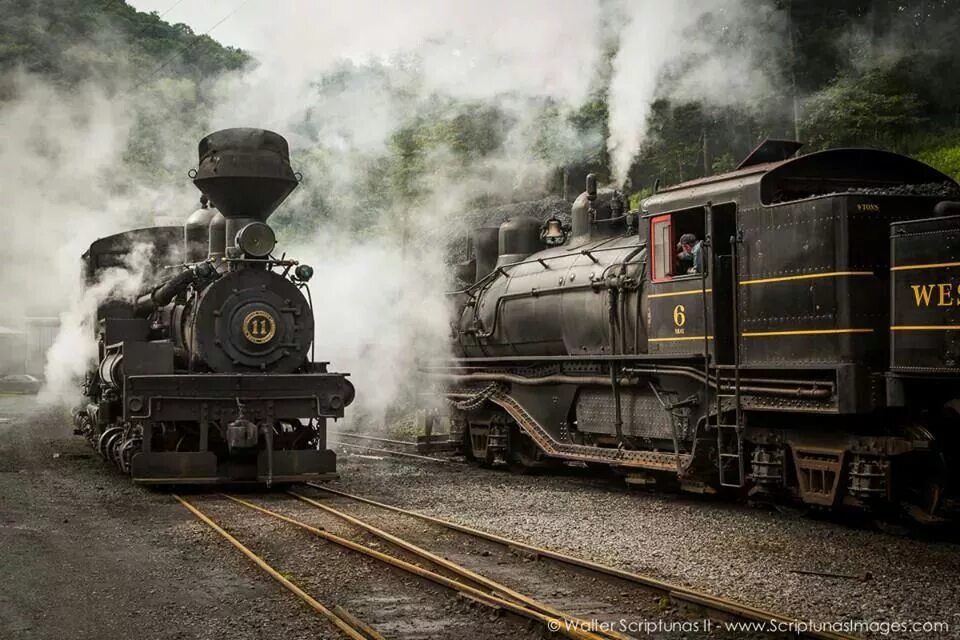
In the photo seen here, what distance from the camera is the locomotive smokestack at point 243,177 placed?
12.7m

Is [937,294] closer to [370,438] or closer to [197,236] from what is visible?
[197,236]

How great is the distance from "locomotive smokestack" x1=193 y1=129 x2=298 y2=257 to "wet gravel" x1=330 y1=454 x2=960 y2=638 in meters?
3.64

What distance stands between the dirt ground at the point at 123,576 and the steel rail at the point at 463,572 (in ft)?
4.02

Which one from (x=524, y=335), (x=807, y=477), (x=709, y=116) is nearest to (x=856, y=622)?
(x=807, y=477)

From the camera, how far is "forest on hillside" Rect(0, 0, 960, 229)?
22422mm

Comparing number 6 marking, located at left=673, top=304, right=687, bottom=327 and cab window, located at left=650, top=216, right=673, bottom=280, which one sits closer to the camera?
number 6 marking, located at left=673, top=304, right=687, bottom=327

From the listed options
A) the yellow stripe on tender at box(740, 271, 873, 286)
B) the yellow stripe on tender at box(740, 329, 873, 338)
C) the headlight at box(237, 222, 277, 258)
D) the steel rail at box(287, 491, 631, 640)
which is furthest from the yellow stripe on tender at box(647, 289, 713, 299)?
the headlight at box(237, 222, 277, 258)

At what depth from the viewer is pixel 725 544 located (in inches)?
336

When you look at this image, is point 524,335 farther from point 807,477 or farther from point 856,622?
point 856,622

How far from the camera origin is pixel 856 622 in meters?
5.92

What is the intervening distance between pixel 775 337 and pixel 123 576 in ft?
20.1

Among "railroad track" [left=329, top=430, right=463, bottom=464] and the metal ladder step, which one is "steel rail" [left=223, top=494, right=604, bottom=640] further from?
"railroad track" [left=329, top=430, right=463, bottom=464]

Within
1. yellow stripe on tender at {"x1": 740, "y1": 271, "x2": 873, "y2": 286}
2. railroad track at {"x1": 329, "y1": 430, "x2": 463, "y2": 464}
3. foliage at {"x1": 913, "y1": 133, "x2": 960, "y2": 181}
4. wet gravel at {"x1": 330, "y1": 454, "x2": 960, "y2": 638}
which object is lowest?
wet gravel at {"x1": 330, "y1": 454, "x2": 960, "y2": 638}

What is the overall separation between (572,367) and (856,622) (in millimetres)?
7320
